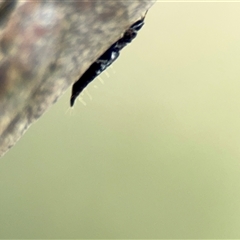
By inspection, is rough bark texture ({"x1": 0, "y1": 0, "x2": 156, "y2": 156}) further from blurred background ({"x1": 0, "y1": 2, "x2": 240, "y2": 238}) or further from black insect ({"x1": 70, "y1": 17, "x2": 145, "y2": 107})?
blurred background ({"x1": 0, "y1": 2, "x2": 240, "y2": 238})

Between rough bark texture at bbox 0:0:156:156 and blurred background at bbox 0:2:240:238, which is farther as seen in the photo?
blurred background at bbox 0:2:240:238

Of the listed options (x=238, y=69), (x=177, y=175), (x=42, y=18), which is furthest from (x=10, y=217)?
(x=42, y=18)

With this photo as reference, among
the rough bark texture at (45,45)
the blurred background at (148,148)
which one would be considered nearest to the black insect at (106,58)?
the rough bark texture at (45,45)

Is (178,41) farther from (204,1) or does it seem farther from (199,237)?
(199,237)

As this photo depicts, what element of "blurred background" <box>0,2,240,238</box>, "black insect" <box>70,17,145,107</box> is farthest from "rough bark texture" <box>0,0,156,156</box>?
"blurred background" <box>0,2,240,238</box>

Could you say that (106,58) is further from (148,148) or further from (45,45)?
(148,148)

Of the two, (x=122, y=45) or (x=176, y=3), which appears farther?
(x=176, y=3)
